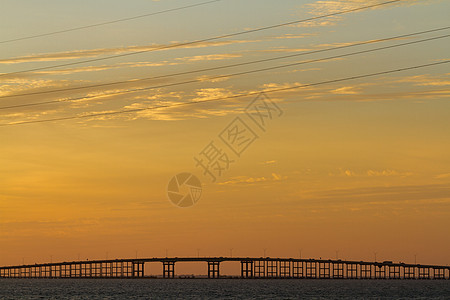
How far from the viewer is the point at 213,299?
584ft

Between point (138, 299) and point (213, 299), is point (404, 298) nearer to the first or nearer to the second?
point (213, 299)

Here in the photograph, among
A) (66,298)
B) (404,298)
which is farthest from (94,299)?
(404,298)

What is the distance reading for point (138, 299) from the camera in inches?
6929

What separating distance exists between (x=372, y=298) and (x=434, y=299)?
13721 millimetres

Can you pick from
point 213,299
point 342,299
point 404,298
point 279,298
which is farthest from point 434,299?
point 213,299

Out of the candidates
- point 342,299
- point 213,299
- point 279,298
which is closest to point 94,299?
point 213,299

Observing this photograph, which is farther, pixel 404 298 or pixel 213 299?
pixel 404 298

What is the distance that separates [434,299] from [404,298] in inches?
283

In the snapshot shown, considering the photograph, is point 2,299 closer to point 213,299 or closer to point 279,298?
point 213,299

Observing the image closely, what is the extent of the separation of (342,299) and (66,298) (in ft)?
194

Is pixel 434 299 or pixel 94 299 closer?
pixel 94 299

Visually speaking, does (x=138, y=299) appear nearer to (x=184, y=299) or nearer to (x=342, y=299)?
(x=184, y=299)

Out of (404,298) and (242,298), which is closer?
(242,298)

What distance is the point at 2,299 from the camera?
17388 centimetres
